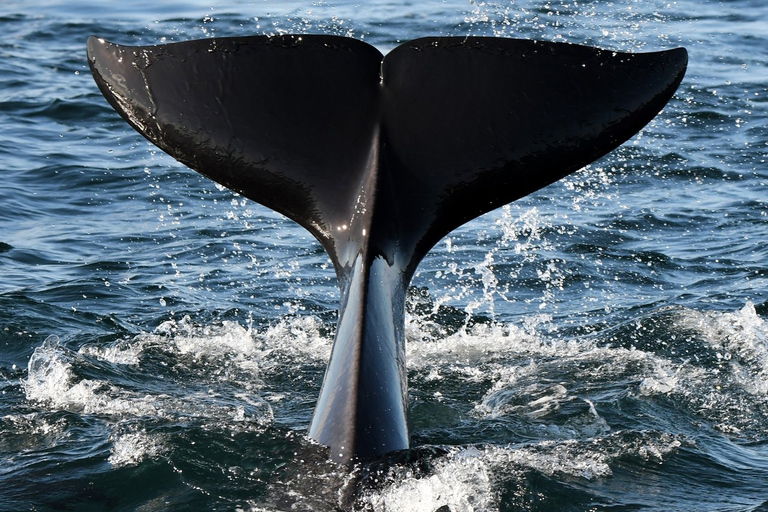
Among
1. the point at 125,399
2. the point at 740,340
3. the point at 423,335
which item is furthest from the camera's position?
the point at 423,335

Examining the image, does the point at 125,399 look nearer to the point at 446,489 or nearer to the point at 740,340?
the point at 446,489

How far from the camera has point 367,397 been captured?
4387 millimetres

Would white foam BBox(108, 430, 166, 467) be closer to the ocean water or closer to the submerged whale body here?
the ocean water

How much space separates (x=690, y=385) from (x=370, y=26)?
1112 cm

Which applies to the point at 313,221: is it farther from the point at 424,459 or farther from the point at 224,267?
the point at 224,267

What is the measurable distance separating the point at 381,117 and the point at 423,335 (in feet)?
7.65

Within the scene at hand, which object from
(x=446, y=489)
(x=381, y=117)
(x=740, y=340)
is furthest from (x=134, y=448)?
(x=740, y=340)

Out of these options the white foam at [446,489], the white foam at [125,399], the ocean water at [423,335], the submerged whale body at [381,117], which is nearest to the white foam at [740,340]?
the ocean water at [423,335]

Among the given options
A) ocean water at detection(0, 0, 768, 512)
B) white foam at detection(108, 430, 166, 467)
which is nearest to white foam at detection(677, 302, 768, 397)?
ocean water at detection(0, 0, 768, 512)

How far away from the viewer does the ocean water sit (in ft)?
16.0

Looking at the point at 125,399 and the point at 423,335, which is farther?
the point at 423,335

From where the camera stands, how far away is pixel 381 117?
5.17m

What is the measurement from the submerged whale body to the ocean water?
2.61ft

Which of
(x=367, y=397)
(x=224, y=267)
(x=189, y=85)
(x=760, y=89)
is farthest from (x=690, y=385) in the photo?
(x=760, y=89)
